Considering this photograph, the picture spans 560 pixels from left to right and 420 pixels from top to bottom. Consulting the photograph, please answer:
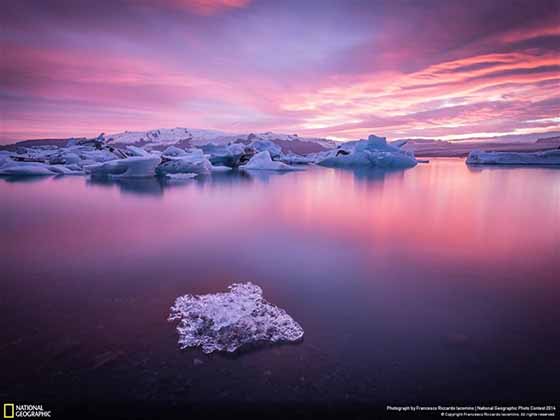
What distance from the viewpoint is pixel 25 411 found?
1254 mm

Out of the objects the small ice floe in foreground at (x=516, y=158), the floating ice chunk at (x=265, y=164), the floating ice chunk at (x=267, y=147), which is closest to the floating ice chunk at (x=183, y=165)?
the floating ice chunk at (x=265, y=164)

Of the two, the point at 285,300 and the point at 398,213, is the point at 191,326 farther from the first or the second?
the point at 398,213

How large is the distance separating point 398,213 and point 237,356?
15.8 ft

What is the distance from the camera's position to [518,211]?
5945 mm

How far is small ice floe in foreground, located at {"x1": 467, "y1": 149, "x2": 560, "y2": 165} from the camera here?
72.7 feet

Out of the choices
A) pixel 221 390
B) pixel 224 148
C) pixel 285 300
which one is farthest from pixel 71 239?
pixel 224 148

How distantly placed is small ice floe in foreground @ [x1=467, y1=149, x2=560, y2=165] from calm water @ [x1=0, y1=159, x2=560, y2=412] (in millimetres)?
24626

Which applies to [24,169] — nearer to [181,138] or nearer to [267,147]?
[267,147]

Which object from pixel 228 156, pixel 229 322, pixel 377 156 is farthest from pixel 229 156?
pixel 229 322

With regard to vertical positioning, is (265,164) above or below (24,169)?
above

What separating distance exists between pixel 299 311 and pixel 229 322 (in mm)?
501

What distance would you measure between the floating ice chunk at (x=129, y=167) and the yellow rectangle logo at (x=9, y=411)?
40.0 ft

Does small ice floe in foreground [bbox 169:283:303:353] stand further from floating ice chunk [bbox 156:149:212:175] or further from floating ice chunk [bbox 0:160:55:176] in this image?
floating ice chunk [bbox 0:160:55:176]

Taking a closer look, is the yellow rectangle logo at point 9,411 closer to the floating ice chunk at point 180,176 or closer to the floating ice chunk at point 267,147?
the floating ice chunk at point 180,176
